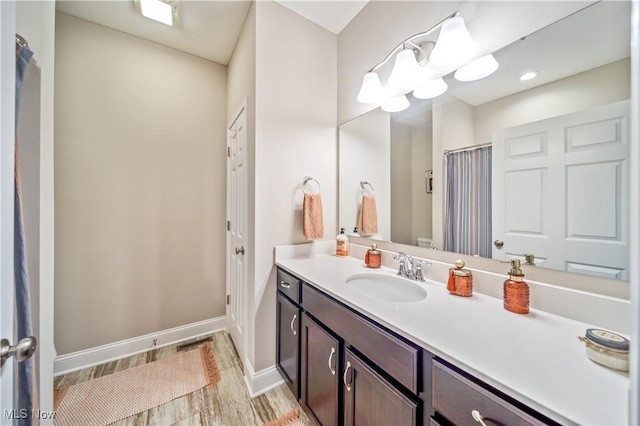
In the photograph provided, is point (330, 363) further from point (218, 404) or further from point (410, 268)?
point (218, 404)

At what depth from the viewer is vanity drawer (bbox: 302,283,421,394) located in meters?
0.75

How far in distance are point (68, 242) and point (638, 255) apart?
2.71 metres

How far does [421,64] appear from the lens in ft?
4.29

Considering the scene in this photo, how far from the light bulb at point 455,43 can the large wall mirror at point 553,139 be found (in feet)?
0.37

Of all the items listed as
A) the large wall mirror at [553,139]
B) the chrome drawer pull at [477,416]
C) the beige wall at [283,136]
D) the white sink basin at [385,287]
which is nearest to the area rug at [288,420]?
the beige wall at [283,136]

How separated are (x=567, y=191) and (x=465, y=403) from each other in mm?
812

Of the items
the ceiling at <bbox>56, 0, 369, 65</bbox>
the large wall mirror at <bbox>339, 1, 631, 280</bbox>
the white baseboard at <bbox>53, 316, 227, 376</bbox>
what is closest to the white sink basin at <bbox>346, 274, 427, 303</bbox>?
the large wall mirror at <bbox>339, 1, 631, 280</bbox>

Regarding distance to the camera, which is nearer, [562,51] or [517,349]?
[517,349]

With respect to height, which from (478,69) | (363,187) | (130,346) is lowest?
(130,346)

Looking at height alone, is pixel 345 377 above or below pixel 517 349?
below

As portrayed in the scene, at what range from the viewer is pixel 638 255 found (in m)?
0.34

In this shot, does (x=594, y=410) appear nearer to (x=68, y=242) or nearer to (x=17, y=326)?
(x=17, y=326)

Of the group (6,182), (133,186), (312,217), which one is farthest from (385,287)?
(133,186)

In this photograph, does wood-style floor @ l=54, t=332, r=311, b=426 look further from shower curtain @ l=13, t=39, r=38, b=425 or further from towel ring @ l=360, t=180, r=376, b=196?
towel ring @ l=360, t=180, r=376, b=196
